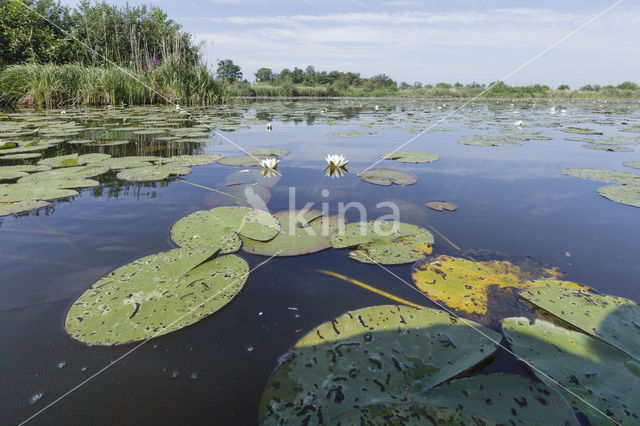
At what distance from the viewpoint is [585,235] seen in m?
1.88

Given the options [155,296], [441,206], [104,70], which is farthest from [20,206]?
[104,70]

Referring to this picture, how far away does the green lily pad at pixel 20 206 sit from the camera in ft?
6.40

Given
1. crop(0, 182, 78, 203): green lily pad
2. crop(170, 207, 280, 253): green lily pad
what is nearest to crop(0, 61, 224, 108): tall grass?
crop(0, 182, 78, 203): green lily pad

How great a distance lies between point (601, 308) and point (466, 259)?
54 centimetres

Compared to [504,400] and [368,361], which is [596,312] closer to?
[504,400]

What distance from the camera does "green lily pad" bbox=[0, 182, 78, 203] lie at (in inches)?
84.6

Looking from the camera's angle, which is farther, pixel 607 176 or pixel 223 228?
pixel 607 176

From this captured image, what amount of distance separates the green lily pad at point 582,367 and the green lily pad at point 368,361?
11cm

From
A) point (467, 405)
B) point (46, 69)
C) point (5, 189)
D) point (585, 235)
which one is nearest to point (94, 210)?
point (5, 189)

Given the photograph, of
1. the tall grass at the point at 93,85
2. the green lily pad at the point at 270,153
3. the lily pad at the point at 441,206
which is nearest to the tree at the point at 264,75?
the tall grass at the point at 93,85

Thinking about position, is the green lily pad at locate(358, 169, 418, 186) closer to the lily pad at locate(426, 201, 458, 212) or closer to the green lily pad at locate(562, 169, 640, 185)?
the lily pad at locate(426, 201, 458, 212)

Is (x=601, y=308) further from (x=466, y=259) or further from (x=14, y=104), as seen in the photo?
(x=14, y=104)

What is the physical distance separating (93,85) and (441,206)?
1178 centimetres

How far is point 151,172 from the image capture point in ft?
9.61
